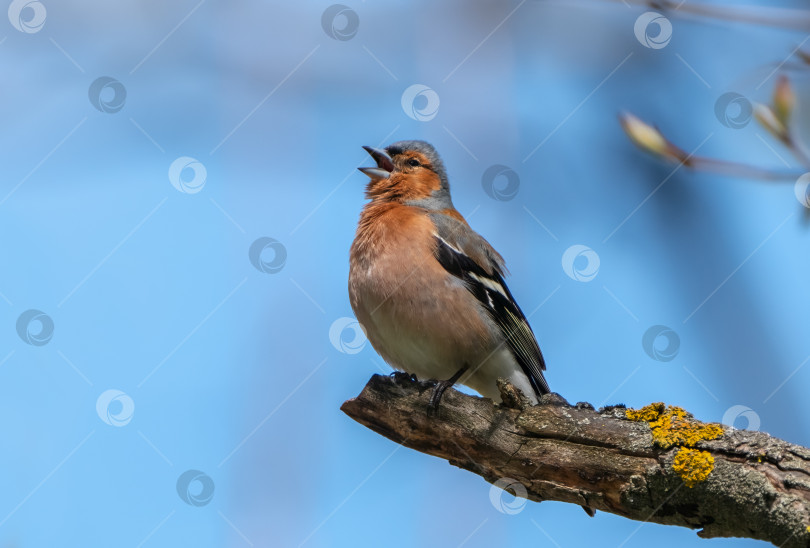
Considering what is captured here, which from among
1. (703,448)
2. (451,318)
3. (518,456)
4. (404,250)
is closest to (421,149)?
(404,250)

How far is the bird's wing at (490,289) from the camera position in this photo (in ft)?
20.6

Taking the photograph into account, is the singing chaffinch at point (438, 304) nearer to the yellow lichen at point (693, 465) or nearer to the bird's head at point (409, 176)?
the bird's head at point (409, 176)

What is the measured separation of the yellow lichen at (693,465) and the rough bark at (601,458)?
22 mm

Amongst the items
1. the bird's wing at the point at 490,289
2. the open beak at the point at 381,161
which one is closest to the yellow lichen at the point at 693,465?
the bird's wing at the point at 490,289

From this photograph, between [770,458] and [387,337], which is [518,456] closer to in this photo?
[770,458]

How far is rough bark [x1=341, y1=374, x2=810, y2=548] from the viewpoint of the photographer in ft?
12.3

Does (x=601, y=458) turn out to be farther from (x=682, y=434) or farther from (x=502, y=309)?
(x=502, y=309)

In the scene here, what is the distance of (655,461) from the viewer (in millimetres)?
4078

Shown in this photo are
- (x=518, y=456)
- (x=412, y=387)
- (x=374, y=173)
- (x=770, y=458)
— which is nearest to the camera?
(x=770, y=458)

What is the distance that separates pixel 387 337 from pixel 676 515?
2.67 meters

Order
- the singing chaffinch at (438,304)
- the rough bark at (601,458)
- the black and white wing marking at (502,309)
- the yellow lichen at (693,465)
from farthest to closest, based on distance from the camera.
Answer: the black and white wing marking at (502,309), the singing chaffinch at (438,304), the yellow lichen at (693,465), the rough bark at (601,458)

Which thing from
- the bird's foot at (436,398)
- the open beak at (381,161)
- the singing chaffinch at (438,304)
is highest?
the open beak at (381,161)

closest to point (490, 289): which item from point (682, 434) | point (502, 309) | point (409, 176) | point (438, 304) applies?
point (502, 309)

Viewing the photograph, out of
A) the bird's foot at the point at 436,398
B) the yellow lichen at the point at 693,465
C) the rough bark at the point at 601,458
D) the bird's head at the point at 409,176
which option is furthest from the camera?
the bird's head at the point at 409,176
